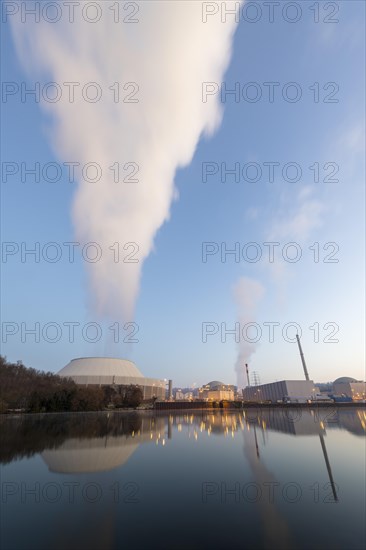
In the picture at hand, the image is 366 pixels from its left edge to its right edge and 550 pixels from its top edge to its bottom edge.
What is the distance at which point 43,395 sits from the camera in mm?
77125

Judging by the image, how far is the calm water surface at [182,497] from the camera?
10039 millimetres

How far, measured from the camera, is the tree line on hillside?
74.8 metres

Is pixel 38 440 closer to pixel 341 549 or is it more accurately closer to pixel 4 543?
pixel 4 543

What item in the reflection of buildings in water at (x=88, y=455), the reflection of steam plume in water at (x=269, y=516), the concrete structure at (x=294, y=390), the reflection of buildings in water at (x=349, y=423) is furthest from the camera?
the concrete structure at (x=294, y=390)

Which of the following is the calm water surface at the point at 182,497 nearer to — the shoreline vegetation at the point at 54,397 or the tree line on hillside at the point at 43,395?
the tree line on hillside at the point at 43,395

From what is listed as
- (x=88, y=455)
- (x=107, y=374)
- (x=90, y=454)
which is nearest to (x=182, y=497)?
(x=88, y=455)

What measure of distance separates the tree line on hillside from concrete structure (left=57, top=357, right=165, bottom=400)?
106 ft

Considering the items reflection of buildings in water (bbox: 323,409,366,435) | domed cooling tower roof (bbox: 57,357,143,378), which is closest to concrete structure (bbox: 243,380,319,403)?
domed cooling tower roof (bbox: 57,357,143,378)

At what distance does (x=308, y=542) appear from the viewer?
970 cm

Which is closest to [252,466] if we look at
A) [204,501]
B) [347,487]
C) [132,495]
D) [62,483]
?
[347,487]

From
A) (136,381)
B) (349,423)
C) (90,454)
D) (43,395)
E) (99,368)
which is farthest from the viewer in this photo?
(136,381)

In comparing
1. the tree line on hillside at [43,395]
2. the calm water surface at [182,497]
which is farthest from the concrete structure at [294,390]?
the calm water surface at [182,497]

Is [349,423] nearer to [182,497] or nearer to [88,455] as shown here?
[88,455]

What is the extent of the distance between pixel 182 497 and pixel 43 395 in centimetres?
7586
